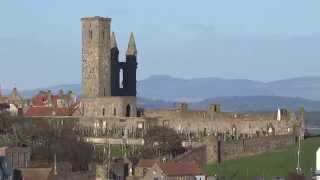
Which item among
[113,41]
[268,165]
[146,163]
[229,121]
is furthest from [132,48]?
[146,163]

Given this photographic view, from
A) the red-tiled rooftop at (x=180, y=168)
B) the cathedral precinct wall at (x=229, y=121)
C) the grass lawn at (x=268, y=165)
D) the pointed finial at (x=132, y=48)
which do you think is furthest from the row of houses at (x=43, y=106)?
the red-tiled rooftop at (x=180, y=168)

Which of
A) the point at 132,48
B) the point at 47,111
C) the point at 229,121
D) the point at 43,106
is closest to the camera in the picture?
the point at 229,121

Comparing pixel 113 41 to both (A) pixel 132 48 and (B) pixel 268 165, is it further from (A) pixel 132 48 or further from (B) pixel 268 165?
(B) pixel 268 165

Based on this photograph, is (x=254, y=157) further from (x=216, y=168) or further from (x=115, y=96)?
(x=115, y=96)

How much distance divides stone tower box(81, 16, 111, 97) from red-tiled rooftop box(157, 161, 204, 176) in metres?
36.9

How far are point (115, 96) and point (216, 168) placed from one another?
106 ft

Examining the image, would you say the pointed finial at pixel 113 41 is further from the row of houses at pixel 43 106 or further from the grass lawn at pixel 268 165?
the grass lawn at pixel 268 165

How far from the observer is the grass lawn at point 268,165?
69.9m

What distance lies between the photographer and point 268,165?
243ft

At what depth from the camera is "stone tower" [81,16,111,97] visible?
343 ft

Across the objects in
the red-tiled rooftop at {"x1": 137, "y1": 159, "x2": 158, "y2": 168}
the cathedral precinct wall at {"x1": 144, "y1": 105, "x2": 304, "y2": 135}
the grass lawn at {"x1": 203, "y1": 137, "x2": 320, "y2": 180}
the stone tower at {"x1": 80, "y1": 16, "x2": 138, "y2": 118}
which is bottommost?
the grass lawn at {"x1": 203, "y1": 137, "x2": 320, "y2": 180}

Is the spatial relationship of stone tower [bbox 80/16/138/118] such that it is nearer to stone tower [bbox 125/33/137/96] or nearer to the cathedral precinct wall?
stone tower [bbox 125/33/137/96]

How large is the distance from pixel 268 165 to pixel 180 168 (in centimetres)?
978

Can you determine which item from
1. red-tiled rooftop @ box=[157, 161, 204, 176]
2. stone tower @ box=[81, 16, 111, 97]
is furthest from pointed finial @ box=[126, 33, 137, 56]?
red-tiled rooftop @ box=[157, 161, 204, 176]
